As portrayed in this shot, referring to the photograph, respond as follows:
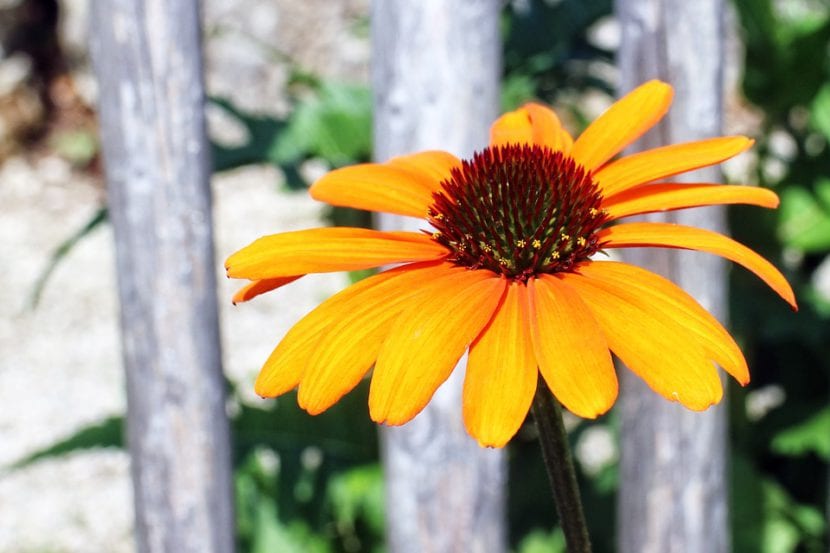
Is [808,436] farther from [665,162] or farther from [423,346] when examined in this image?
[423,346]

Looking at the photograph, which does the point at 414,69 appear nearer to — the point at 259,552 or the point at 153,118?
the point at 153,118

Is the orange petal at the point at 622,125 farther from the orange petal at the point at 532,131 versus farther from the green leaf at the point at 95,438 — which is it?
the green leaf at the point at 95,438

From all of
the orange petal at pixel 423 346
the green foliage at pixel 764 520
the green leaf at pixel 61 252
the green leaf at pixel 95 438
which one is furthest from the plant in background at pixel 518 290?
the green foliage at pixel 764 520

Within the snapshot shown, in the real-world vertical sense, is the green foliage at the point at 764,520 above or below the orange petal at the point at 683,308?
below

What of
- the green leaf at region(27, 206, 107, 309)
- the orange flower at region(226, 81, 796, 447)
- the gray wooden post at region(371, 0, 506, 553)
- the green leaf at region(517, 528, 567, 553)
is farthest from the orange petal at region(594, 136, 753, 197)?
the green leaf at region(517, 528, 567, 553)

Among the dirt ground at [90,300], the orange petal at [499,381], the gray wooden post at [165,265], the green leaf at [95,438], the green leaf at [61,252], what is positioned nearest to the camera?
the orange petal at [499,381]

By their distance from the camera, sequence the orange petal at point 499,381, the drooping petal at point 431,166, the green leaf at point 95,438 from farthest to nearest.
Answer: the green leaf at point 95,438 → the drooping petal at point 431,166 → the orange petal at point 499,381

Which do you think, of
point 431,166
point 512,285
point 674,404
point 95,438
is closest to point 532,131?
point 431,166

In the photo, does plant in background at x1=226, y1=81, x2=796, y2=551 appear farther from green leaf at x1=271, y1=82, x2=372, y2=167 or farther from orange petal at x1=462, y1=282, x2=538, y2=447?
green leaf at x1=271, y1=82, x2=372, y2=167
